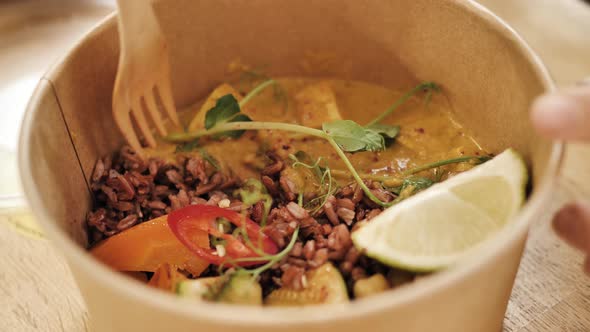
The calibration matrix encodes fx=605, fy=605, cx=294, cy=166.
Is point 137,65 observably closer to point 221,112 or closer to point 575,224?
point 221,112

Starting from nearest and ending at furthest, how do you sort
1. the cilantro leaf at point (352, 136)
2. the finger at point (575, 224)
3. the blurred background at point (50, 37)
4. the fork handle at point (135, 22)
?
the finger at point (575, 224) < the fork handle at point (135, 22) < the cilantro leaf at point (352, 136) < the blurred background at point (50, 37)

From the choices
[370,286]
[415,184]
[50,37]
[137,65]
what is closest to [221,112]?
[137,65]

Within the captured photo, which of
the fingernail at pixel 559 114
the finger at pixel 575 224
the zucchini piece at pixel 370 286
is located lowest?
the zucchini piece at pixel 370 286

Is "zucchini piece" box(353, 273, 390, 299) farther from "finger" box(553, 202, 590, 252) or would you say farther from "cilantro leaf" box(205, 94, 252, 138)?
"cilantro leaf" box(205, 94, 252, 138)

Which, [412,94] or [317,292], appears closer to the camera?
[317,292]

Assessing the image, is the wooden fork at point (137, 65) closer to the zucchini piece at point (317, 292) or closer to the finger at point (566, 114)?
the zucchini piece at point (317, 292)

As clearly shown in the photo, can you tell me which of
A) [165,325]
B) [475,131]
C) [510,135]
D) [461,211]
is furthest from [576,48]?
[165,325]

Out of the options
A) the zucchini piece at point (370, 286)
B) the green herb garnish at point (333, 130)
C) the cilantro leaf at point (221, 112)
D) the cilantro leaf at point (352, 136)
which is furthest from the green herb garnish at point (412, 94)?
the zucchini piece at point (370, 286)
